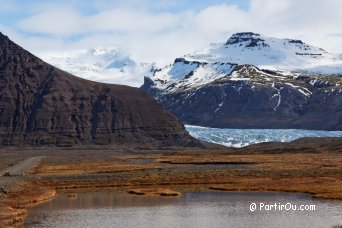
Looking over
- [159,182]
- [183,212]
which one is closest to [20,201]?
[183,212]

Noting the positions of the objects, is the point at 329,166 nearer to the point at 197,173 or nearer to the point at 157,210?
the point at 197,173

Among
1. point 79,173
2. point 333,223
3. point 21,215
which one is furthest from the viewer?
point 79,173

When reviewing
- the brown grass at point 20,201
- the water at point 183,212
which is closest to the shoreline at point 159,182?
the brown grass at point 20,201

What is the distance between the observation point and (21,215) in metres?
64.5

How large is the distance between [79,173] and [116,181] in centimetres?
2151

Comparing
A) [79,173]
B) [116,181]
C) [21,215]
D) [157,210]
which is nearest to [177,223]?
[157,210]

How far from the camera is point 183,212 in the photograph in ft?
214

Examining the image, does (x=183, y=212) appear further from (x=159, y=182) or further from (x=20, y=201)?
(x=159, y=182)

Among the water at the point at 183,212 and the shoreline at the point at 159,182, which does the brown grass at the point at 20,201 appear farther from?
the water at the point at 183,212

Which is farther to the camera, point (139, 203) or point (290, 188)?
point (290, 188)

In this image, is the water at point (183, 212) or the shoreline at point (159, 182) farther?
the shoreline at point (159, 182)

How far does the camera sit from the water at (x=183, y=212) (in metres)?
58.3

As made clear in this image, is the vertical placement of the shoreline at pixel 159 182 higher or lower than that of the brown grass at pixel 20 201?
higher

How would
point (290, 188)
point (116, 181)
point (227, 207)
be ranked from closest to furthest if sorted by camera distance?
1. point (227, 207)
2. point (290, 188)
3. point (116, 181)
